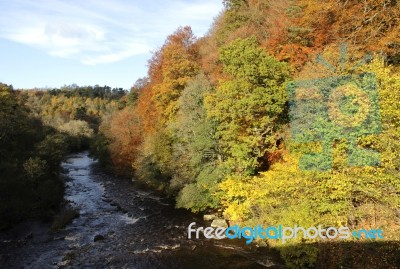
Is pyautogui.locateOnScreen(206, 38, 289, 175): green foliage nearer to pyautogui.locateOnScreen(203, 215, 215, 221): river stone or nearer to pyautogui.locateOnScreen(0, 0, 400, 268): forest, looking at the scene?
pyautogui.locateOnScreen(0, 0, 400, 268): forest

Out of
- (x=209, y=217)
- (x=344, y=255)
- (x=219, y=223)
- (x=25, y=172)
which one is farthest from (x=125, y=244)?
(x=25, y=172)

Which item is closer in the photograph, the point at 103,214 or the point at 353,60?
the point at 353,60

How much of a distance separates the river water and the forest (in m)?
2.20

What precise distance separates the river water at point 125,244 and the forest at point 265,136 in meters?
2.20

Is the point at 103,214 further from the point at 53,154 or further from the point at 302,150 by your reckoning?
the point at 302,150

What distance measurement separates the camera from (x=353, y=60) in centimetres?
2352

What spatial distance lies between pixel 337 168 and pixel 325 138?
180 cm

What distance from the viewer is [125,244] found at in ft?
80.9

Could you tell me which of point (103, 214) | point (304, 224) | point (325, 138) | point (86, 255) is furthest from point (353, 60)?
point (103, 214)

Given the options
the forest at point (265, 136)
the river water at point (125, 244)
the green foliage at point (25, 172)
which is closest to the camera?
the forest at point (265, 136)

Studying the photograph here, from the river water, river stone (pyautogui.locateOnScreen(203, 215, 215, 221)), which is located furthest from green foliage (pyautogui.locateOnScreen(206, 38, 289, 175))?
the river water

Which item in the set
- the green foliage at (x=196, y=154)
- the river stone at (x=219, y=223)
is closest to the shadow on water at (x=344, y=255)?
the river stone at (x=219, y=223)

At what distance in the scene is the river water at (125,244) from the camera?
70.1 feet

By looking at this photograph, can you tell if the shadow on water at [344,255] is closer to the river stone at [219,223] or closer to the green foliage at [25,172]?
the river stone at [219,223]
